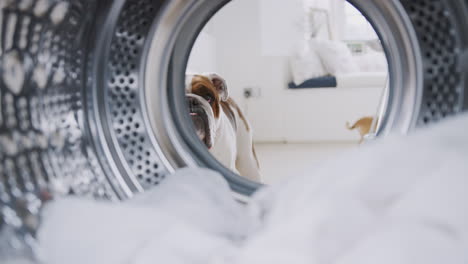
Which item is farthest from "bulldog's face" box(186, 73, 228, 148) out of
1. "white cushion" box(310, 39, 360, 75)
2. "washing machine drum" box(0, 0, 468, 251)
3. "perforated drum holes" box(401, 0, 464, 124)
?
"white cushion" box(310, 39, 360, 75)

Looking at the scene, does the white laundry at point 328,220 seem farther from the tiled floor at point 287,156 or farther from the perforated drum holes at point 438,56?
the tiled floor at point 287,156

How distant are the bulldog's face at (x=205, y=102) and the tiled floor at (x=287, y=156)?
85 centimetres

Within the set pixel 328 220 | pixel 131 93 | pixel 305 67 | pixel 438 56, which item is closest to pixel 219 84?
pixel 131 93

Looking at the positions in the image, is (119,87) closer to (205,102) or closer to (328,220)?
(328,220)

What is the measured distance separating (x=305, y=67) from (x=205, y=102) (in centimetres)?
226

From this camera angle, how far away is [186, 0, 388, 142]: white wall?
3.22 metres

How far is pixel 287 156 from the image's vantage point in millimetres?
2746

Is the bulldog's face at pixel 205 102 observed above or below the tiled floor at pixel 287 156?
A: above

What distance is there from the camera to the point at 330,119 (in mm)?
3225

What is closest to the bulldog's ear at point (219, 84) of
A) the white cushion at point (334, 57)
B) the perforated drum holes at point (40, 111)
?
the perforated drum holes at point (40, 111)

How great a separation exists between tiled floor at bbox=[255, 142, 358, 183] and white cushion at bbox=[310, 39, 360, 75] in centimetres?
55

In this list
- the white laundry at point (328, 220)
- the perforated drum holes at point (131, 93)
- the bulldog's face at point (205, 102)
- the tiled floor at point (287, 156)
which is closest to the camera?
the white laundry at point (328, 220)

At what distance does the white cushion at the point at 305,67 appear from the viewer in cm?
329

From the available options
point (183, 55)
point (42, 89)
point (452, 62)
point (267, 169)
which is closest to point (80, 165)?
point (42, 89)
